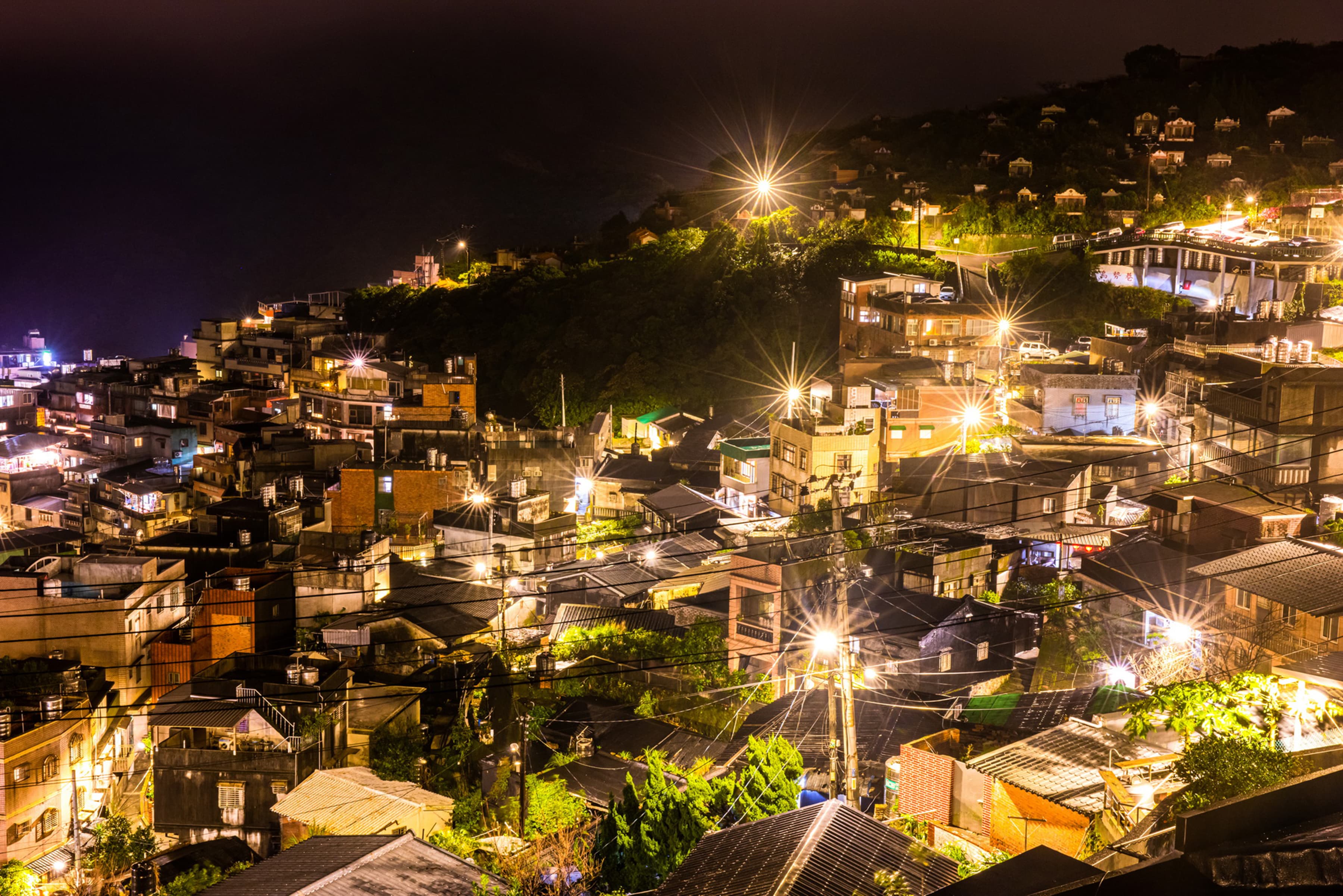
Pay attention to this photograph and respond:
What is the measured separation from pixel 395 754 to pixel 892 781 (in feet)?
14.5

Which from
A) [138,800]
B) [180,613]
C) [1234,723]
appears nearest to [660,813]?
[1234,723]

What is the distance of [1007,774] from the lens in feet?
19.8

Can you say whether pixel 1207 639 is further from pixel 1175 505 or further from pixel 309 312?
pixel 309 312

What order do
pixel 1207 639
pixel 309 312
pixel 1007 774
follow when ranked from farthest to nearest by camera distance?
1. pixel 309 312
2. pixel 1207 639
3. pixel 1007 774

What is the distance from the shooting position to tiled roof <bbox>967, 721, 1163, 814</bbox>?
5.74 metres

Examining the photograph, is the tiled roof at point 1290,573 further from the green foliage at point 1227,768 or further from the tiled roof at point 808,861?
the tiled roof at point 808,861

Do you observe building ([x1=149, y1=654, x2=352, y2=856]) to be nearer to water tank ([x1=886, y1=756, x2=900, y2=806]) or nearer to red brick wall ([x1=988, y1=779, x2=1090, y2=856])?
water tank ([x1=886, y1=756, x2=900, y2=806])

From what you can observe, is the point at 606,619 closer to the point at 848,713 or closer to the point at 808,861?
the point at 848,713

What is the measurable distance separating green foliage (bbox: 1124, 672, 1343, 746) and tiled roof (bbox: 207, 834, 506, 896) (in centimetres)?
361

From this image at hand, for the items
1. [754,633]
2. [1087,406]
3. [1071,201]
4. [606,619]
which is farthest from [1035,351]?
[754,633]

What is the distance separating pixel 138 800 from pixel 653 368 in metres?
13.1

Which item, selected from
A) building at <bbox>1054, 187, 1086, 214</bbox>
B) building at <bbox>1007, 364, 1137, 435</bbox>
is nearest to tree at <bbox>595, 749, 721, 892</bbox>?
building at <bbox>1007, 364, 1137, 435</bbox>

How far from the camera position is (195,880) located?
8.04 metres

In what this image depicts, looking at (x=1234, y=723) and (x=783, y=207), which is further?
(x=783, y=207)
